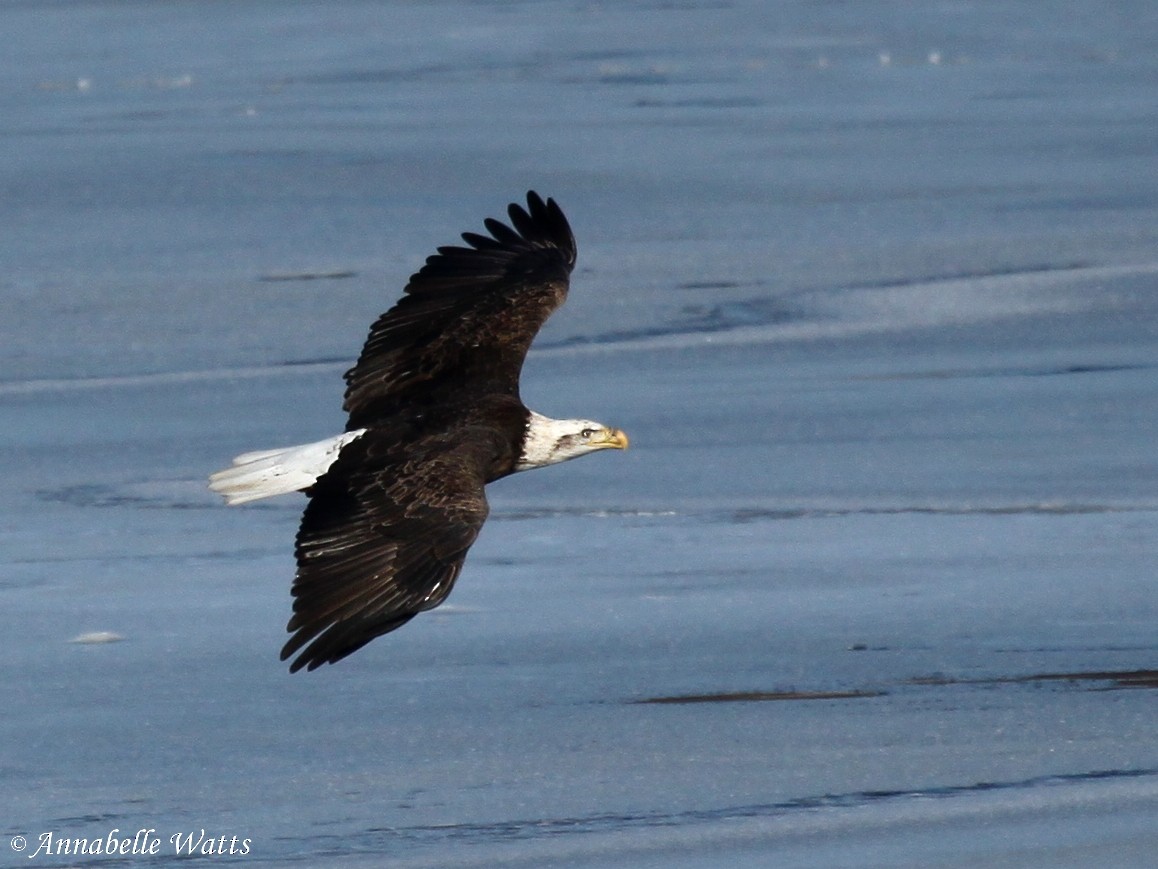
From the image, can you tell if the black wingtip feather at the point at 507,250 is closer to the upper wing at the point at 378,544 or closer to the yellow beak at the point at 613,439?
the yellow beak at the point at 613,439

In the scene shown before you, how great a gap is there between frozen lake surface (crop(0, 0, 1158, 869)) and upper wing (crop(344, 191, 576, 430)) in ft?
2.08

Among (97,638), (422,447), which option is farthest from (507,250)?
(97,638)

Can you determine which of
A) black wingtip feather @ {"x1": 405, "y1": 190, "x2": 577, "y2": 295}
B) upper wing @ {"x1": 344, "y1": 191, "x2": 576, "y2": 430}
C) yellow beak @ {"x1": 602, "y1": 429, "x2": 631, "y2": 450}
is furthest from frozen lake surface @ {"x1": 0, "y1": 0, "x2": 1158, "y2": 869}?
black wingtip feather @ {"x1": 405, "y1": 190, "x2": 577, "y2": 295}

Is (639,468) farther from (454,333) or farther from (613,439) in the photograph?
(454,333)

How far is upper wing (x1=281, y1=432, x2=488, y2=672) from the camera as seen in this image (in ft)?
15.7

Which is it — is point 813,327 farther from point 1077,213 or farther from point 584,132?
point 584,132

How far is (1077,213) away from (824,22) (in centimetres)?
559

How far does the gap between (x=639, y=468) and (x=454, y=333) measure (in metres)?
1.48

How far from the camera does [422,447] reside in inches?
215

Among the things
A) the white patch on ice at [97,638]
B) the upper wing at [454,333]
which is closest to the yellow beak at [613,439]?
the upper wing at [454,333]

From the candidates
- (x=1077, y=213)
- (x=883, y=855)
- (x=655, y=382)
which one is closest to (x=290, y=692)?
(x=883, y=855)

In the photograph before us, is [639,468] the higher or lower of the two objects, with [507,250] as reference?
lower

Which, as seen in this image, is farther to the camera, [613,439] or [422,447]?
[613,439]

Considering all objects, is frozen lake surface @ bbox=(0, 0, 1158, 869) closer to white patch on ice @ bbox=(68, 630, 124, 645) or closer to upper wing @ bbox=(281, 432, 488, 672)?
white patch on ice @ bbox=(68, 630, 124, 645)
